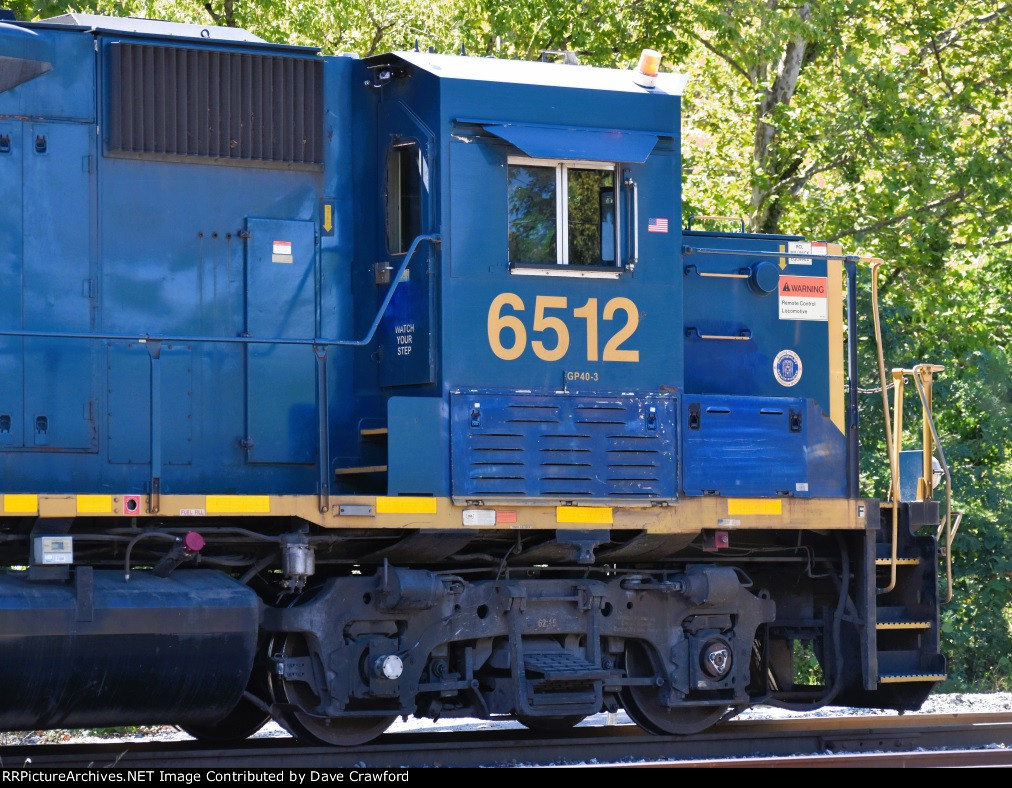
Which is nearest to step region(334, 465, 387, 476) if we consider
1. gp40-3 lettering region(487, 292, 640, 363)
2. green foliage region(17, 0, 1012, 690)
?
gp40-3 lettering region(487, 292, 640, 363)

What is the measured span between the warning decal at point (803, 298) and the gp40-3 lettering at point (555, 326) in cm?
153

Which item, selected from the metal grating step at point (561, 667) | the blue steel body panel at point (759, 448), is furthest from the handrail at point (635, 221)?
the metal grating step at point (561, 667)

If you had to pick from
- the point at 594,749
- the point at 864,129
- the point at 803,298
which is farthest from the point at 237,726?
the point at 864,129

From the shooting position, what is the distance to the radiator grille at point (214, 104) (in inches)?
335

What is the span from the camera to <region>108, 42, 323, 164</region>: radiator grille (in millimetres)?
8516

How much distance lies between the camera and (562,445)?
28.7 ft

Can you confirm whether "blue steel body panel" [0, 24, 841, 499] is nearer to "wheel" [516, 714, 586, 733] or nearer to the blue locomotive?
the blue locomotive

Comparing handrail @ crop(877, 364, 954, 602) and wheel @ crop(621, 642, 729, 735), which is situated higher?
handrail @ crop(877, 364, 954, 602)

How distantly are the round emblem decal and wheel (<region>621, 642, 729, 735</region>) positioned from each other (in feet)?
7.04

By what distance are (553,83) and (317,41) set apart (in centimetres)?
928

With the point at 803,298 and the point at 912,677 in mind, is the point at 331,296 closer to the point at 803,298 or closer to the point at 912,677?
the point at 803,298

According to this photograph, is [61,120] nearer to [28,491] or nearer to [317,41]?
[28,491]

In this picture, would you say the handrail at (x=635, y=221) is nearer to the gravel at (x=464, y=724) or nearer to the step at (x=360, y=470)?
the step at (x=360, y=470)

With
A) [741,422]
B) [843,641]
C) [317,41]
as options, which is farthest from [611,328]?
[317,41]
